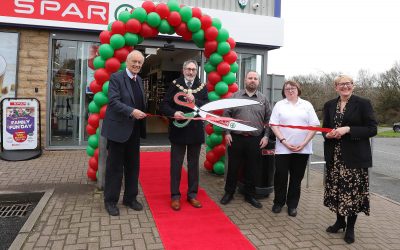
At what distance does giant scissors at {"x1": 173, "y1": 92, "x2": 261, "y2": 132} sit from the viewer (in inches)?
168

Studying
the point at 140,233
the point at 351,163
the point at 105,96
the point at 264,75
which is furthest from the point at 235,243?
the point at 264,75

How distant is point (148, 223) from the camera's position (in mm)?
3893

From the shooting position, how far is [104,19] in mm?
8336

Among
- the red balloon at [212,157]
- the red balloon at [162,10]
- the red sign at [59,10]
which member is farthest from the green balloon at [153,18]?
the red sign at [59,10]

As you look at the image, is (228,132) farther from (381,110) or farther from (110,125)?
(381,110)

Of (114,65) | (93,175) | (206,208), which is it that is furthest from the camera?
(93,175)

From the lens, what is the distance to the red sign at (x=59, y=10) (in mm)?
7676

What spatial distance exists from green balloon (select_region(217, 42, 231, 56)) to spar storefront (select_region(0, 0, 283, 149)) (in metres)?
2.40

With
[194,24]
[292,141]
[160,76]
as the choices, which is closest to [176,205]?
[292,141]

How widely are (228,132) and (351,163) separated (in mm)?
1638

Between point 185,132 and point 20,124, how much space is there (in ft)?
16.6

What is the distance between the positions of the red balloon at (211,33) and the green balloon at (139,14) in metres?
1.05

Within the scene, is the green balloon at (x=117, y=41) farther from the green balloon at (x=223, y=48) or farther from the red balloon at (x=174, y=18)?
the green balloon at (x=223, y=48)

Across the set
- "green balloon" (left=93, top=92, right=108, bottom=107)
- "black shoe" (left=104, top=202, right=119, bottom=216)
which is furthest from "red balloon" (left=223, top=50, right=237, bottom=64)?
"black shoe" (left=104, top=202, right=119, bottom=216)
